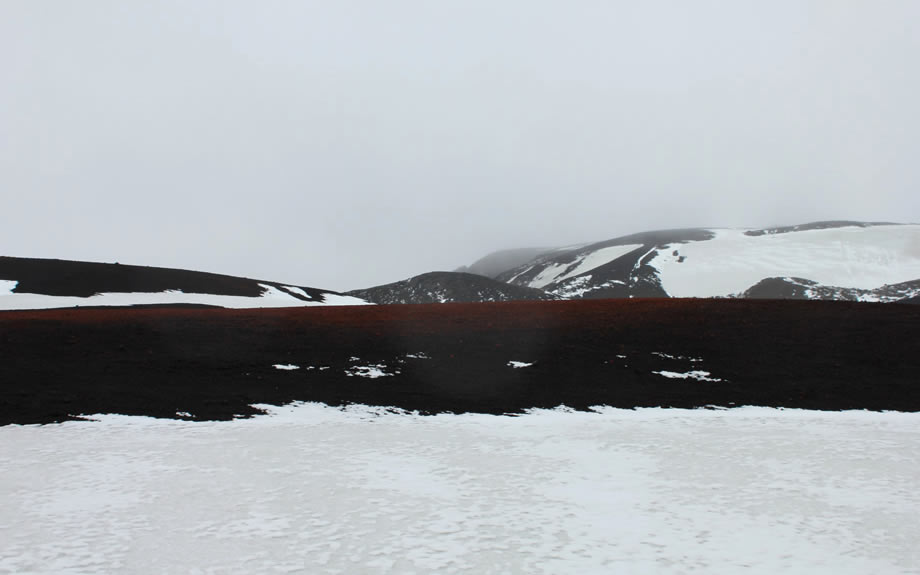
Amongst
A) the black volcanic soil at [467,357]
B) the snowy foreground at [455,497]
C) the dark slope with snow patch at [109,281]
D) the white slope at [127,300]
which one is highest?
the dark slope with snow patch at [109,281]

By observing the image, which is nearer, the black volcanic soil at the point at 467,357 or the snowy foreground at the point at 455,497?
the snowy foreground at the point at 455,497

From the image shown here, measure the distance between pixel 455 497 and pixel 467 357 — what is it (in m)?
17.2

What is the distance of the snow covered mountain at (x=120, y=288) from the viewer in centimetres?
5741

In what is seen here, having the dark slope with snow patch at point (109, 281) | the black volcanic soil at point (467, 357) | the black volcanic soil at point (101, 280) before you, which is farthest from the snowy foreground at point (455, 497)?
the black volcanic soil at point (101, 280)

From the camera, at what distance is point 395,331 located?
3544cm

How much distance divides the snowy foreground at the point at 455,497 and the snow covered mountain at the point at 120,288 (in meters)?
44.9

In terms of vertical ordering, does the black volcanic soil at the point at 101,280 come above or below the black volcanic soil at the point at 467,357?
above

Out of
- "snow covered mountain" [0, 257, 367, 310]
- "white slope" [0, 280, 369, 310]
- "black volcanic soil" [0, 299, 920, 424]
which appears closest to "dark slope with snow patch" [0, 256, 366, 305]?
"snow covered mountain" [0, 257, 367, 310]

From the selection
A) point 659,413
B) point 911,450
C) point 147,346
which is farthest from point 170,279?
point 911,450

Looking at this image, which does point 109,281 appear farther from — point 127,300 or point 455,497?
point 455,497

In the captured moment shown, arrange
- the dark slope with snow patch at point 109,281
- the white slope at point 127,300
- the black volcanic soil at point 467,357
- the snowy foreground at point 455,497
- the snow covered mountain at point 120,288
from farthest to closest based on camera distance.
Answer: the dark slope with snow patch at point 109,281 → the snow covered mountain at point 120,288 → the white slope at point 127,300 → the black volcanic soil at point 467,357 → the snowy foreground at point 455,497

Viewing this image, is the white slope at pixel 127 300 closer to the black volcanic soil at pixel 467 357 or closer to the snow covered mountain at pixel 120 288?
the snow covered mountain at pixel 120 288

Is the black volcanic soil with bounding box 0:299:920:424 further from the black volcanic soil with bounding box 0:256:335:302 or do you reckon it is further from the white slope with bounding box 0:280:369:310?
the black volcanic soil with bounding box 0:256:335:302

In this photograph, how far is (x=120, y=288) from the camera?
6481cm
